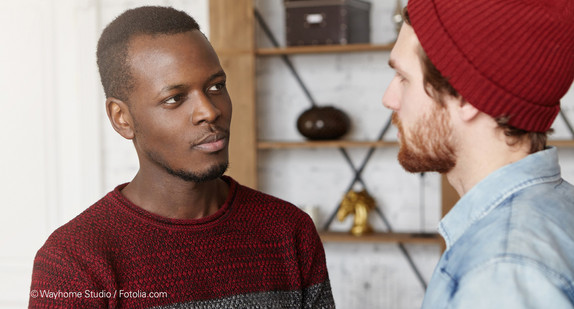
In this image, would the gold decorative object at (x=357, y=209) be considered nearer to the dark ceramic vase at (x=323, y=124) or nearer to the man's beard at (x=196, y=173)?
the dark ceramic vase at (x=323, y=124)

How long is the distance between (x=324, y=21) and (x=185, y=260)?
2.48m

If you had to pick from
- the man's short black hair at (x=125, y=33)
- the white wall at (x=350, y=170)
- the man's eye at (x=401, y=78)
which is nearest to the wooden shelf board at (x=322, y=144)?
the white wall at (x=350, y=170)

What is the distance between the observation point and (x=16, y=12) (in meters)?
4.19

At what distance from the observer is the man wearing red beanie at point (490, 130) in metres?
0.97

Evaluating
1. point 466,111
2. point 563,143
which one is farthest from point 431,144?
point 563,143

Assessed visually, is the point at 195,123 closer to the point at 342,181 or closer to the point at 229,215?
the point at 229,215

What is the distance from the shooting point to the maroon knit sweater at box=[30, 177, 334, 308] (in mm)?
Answer: 1436

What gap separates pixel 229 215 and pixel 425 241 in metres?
2.30

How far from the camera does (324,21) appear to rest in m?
3.78

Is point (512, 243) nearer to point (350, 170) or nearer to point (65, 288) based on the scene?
point (65, 288)

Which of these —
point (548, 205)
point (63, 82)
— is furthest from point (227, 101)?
point (63, 82)

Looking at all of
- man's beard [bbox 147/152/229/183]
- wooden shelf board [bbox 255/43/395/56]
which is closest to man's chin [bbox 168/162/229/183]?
man's beard [bbox 147/152/229/183]

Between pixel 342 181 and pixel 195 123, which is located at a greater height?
pixel 195 123

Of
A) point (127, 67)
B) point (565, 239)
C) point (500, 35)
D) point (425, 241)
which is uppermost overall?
point (500, 35)
